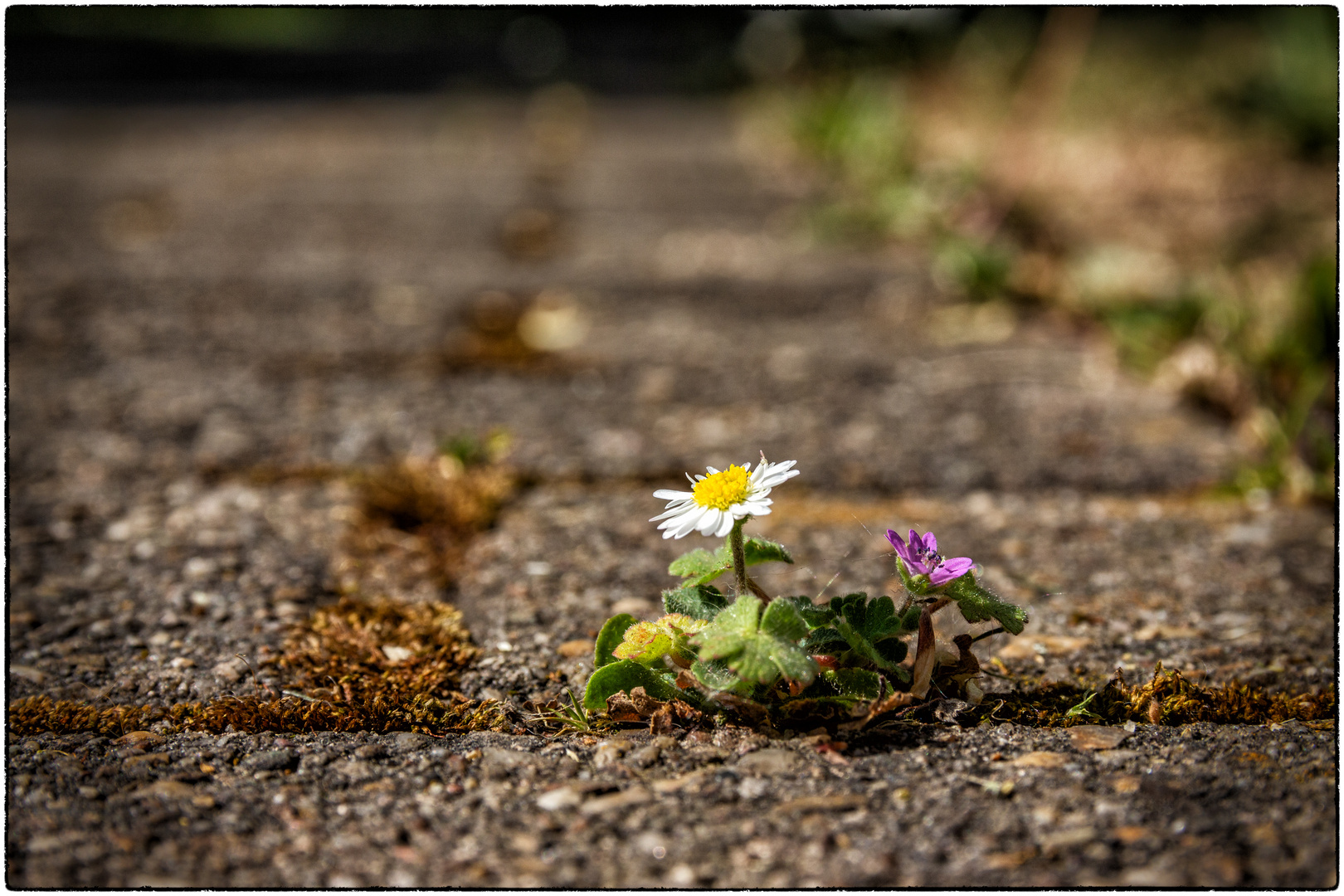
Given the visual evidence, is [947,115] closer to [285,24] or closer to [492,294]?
[492,294]

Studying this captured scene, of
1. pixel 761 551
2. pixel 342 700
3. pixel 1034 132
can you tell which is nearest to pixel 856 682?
pixel 761 551

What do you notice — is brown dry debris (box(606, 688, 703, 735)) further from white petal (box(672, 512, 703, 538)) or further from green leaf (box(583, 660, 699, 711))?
white petal (box(672, 512, 703, 538))

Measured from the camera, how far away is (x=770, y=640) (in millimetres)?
958

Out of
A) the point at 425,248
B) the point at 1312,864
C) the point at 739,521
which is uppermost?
the point at 425,248

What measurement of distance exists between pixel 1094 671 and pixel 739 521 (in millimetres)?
471

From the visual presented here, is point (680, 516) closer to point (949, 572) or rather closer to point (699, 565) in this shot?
point (699, 565)

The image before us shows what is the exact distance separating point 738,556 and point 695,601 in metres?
0.08

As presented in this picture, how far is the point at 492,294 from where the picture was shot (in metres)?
2.77

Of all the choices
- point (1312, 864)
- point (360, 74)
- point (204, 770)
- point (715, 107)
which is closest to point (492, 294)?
point (204, 770)

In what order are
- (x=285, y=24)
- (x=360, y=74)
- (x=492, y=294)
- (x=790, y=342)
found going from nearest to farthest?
(x=790, y=342)
(x=492, y=294)
(x=360, y=74)
(x=285, y=24)

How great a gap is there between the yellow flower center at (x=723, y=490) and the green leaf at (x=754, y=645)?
0.08 meters

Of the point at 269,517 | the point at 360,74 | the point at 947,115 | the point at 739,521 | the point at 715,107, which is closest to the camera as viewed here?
the point at 739,521

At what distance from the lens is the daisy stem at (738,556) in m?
1.00

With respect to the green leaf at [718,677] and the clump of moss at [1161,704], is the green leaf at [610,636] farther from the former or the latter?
the clump of moss at [1161,704]
